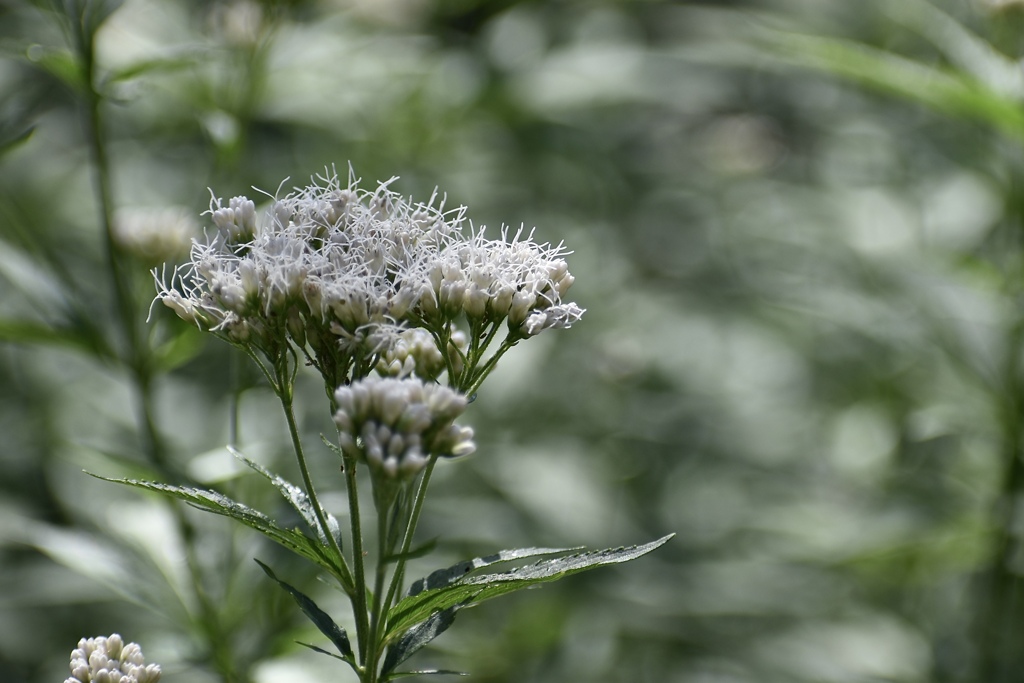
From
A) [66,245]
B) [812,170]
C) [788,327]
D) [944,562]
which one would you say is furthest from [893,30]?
[66,245]

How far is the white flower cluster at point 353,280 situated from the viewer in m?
1.30

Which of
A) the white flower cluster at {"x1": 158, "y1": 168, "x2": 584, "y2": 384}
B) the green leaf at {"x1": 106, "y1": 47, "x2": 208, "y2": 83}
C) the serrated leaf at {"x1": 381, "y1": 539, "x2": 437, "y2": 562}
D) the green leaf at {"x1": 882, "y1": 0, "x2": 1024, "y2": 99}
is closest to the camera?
the serrated leaf at {"x1": 381, "y1": 539, "x2": 437, "y2": 562}

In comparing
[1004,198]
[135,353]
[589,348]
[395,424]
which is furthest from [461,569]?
[589,348]

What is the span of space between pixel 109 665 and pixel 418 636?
1.34 ft

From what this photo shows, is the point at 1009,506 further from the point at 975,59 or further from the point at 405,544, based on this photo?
the point at 405,544

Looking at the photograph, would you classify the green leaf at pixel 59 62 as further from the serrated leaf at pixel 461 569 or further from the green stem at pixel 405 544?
the serrated leaf at pixel 461 569

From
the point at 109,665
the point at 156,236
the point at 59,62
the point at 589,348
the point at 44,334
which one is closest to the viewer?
the point at 109,665

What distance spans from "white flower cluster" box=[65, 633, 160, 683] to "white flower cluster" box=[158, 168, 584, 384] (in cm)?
44

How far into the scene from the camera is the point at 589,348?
11.4 ft

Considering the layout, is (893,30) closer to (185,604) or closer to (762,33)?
(762,33)

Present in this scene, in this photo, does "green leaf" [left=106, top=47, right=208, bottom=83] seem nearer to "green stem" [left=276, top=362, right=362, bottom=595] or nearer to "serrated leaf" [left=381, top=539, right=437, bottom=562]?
"green stem" [left=276, top=362, right=362, bottom=595]

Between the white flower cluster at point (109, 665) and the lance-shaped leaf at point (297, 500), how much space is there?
0.89 ft

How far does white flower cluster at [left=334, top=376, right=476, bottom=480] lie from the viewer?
1146 millimetres

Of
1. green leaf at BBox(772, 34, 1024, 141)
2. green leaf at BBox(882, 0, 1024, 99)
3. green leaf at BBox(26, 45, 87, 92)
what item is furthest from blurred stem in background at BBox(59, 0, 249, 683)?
green leaf at BBox(882, 0, 1024, 99)
